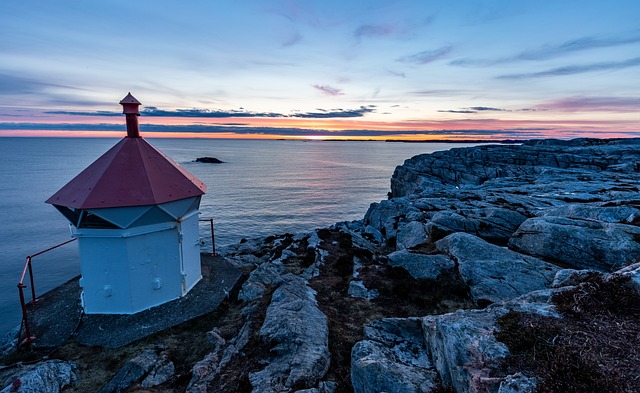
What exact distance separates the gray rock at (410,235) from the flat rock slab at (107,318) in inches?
449

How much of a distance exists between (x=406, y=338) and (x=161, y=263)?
37.0 feet

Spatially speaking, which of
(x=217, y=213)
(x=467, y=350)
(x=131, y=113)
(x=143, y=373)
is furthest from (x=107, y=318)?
(x=217, y=213)

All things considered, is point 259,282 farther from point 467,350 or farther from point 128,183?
point 467,350

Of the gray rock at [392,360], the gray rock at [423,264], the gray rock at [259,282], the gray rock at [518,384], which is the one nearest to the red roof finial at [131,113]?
the gray rock at [259,282]

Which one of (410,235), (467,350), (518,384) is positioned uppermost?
(518,384)

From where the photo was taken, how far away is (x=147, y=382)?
401 inches

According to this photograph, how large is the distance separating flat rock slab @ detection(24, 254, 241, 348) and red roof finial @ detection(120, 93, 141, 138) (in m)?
8.46

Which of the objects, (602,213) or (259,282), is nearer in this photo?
(259,282)

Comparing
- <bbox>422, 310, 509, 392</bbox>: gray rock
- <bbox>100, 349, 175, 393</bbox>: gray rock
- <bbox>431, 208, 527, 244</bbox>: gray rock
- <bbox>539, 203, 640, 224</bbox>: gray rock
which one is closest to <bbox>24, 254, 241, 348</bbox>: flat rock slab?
<bbox>100, 349, 175, 393</bbox>: gray rock

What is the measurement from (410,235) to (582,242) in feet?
30.5

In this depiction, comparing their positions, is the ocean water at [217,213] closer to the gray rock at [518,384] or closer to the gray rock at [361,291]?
the gray rock at [361,291]

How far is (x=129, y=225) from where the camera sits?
13688 millimetres

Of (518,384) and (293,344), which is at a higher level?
(518,384)

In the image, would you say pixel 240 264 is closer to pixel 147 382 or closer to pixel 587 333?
pixel 147 382
